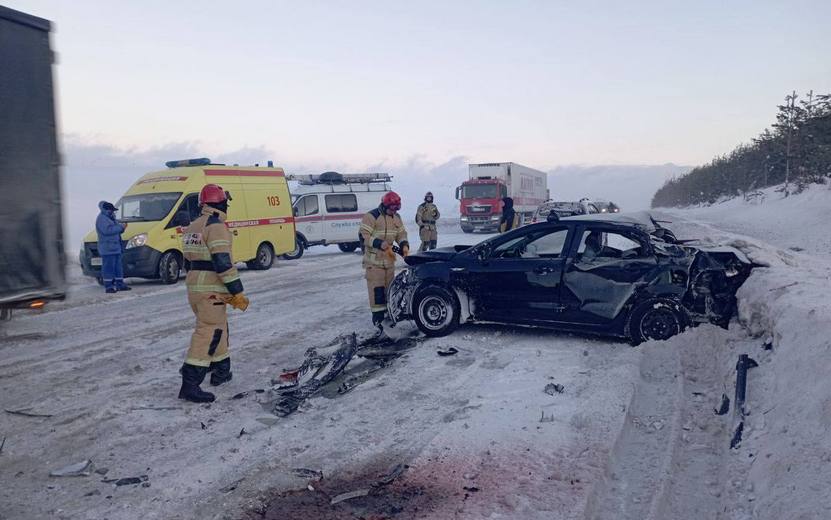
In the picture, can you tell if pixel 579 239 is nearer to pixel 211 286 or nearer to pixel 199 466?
pixel 211 286

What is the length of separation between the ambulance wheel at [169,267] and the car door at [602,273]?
933 centimetres

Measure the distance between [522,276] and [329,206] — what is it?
43.5 feet

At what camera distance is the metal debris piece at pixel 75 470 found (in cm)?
379

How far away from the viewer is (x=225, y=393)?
5.42m

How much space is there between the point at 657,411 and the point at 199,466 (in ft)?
12.0

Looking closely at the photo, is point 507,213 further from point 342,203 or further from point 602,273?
point 342,203

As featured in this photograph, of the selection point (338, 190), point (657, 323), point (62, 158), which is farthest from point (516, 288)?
point (338, 190)

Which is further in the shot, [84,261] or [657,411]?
[84,261]

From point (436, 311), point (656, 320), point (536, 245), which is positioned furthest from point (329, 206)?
point (656, 320)

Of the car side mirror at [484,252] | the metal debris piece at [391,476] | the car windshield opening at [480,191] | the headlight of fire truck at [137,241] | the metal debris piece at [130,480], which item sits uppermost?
the car windshield opening at [480,191]

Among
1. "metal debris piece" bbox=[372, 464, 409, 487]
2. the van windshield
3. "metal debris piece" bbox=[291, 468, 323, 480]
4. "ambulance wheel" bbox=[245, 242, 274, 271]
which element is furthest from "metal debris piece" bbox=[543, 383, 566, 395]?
"ambulance wheel" bbox=[245, 242, 274, 271]

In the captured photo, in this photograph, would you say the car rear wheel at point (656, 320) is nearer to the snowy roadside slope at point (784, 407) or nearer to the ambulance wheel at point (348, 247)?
the snowy roadside slope at point (784, 407)

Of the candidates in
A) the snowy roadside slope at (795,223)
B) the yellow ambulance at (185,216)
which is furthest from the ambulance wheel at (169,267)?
the snowy roadside slope at (795,223)

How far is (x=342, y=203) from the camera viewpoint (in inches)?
770
